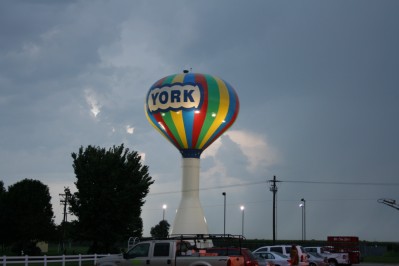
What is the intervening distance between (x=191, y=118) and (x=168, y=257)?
97.7ft

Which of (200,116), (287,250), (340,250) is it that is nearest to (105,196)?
(200,116)

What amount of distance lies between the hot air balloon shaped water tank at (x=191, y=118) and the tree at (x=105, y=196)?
5.66m

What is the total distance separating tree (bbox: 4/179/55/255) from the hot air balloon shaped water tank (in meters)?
19.2

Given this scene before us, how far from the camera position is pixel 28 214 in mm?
64688

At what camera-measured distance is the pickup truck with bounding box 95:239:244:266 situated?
20.1m

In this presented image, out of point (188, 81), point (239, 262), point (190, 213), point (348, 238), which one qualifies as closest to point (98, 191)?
point (190, 213)

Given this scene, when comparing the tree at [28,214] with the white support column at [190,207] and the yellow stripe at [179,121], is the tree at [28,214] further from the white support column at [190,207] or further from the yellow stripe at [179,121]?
the yellow stripe at [179,121]

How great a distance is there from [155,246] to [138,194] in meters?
24.5

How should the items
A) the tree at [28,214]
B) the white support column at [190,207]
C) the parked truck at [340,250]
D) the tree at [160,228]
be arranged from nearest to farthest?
1. the parked truck at [340,250]
2. the white support column at [190,207]
3. the tree at [28,214]
4. the tree at [160,228]

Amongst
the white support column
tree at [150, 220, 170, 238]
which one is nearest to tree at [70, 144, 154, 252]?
the white support column

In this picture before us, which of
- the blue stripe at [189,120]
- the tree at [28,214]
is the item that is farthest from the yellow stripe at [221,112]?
the tree at [28,214]

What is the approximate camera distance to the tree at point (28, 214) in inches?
2411

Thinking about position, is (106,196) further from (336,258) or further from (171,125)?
(336,258)

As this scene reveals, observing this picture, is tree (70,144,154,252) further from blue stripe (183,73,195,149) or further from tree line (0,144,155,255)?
blue stripe (183,73,195,149)
